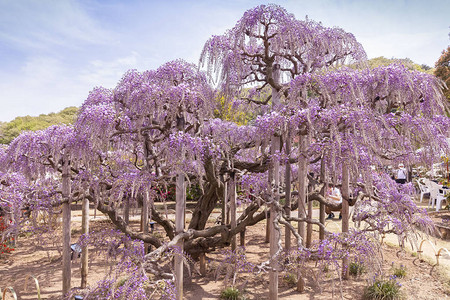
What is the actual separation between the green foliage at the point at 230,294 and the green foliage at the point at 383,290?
2250 mm

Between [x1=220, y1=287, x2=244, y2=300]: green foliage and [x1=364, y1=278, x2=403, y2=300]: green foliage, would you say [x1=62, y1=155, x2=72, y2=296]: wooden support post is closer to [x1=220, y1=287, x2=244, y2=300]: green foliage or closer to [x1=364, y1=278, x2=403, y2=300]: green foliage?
[x1=220, y1=287, x2=244, y2=300]: green foliage

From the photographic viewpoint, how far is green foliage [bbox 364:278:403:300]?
507cm

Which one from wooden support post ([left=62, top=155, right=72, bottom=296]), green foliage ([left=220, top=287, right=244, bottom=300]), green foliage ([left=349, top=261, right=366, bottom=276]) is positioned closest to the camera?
wooden support post ([left=62, top=155, right=72, bottom=296])

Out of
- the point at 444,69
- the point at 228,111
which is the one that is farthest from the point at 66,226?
the point at 444,69

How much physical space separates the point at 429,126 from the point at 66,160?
5.61 metres

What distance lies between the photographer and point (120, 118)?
4.15m

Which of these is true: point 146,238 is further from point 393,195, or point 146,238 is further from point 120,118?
point 393,195

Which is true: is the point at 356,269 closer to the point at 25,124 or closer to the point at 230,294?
the point at 230,294

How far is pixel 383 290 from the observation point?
5.09m

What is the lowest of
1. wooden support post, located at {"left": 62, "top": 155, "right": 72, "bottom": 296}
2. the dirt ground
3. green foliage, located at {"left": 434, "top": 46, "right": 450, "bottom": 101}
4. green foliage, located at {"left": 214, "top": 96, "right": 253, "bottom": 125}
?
the dirt ground

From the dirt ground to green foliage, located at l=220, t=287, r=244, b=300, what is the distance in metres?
0.22

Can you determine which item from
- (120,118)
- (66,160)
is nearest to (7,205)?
(66,160)

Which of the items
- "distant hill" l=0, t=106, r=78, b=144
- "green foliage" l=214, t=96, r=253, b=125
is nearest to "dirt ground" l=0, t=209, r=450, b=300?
"green foliage" l=214, t=96, r=253, b=125

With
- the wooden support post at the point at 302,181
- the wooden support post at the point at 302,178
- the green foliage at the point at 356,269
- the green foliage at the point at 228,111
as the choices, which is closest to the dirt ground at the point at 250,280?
the green foliage at the point at 356,269
